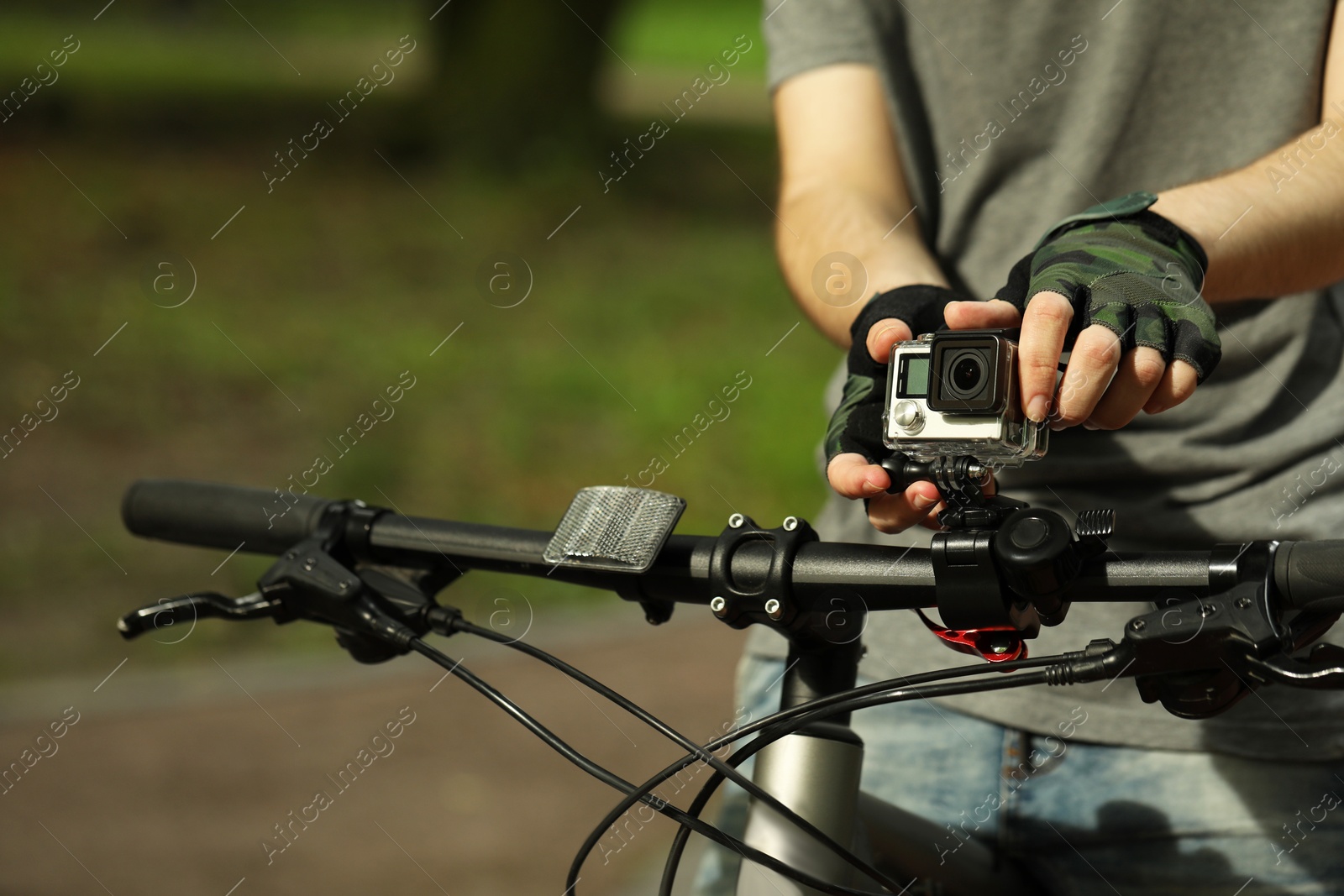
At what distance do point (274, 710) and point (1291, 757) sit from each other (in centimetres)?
450

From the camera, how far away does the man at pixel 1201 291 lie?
5.19ft

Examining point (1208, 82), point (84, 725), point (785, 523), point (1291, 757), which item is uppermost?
point (785, 523)

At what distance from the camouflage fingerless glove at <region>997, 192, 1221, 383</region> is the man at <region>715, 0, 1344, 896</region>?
0.10 ft

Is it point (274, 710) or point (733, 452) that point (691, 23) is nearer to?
point (733, 452)

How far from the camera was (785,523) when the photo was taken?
1.34 meters

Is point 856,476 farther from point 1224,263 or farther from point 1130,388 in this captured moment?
→ point 1224,263

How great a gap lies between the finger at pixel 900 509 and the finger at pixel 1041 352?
0.51 ft

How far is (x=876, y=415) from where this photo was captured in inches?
53.9

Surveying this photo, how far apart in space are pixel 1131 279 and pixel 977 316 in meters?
0.16

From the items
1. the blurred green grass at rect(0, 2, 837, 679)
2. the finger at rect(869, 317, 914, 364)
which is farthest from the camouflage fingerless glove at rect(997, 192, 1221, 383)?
the blurred green grass at rect(0, 2, 837, 679)

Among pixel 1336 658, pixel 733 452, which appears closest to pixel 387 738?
pixel 733 452

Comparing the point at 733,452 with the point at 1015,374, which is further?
the point at 733,452

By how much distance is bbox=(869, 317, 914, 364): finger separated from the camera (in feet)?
4.38

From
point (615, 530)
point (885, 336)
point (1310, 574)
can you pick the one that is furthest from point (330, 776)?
point (1310, 574)
